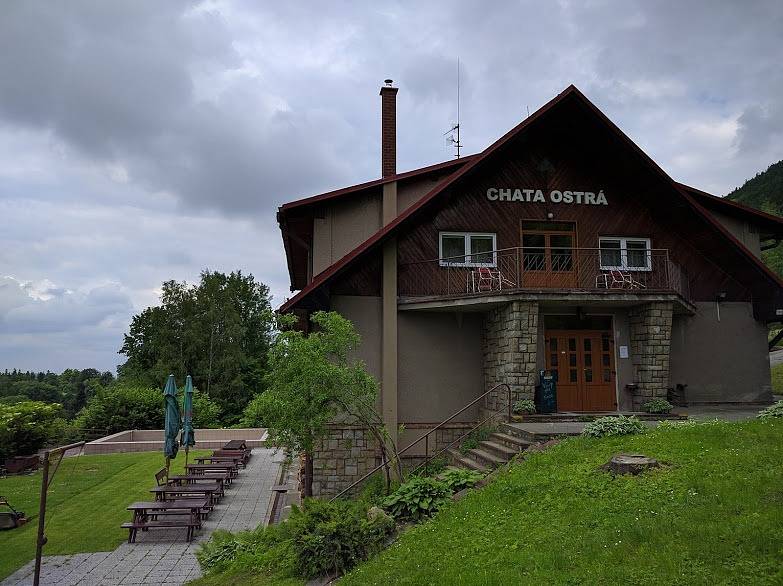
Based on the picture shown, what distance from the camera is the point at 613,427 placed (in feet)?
36.8

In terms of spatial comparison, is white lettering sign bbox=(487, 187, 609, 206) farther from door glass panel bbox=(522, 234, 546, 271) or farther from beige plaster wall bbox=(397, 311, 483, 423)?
beige plaster wall bbox=(397, 311, 483, 423)

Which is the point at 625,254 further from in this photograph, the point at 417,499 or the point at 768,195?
the point at 768,195

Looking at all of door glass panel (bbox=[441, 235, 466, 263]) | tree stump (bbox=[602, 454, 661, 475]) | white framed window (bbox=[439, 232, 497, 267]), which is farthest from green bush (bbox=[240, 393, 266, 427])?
door glass panel (bbox=[441, 235, 466, 263])

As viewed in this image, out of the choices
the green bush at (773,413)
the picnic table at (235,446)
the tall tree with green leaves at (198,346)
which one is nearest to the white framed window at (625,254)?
the green bush at (773,413)

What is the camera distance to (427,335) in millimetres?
14930

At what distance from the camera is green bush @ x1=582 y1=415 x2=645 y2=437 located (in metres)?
11.1

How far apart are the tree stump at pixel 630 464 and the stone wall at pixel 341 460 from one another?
621cm

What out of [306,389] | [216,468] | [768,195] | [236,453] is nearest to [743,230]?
[306,389]

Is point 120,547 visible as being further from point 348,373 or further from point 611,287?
point 611,287

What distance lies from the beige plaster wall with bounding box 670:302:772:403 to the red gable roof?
1.53 metres

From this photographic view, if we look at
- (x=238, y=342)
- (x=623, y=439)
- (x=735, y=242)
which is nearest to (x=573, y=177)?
(x=735, y=242)

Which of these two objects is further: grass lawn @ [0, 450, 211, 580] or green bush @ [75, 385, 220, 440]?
green bush @ [75, 385, 220, 440]

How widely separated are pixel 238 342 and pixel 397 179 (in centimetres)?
3346

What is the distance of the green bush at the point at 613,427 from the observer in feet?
36.4
